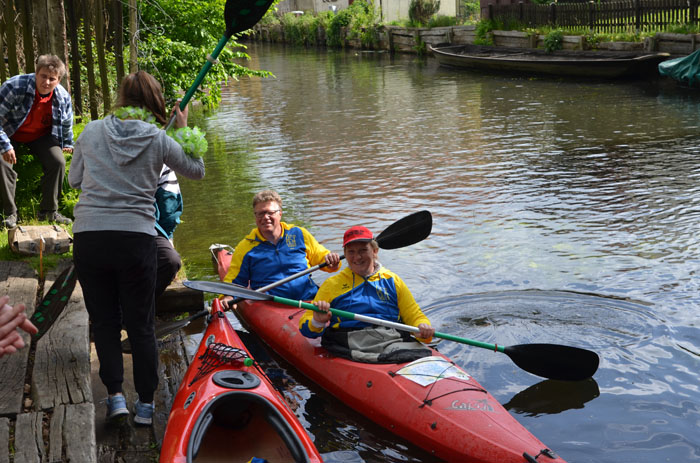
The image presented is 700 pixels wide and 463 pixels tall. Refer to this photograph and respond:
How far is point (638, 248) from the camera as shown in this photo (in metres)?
7.87

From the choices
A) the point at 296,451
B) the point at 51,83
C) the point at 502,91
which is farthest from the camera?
the point at 502,91

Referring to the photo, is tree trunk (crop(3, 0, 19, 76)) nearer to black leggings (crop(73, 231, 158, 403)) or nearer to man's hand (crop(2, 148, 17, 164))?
man's hand (crop(2, 148, 17, 164))

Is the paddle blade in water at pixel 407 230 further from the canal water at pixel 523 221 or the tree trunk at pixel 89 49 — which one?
the tree trunk at pixel 89 49

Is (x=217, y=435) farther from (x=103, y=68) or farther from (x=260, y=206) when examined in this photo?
(x=103, y=68)

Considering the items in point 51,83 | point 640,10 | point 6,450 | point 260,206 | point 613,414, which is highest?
point 640,10

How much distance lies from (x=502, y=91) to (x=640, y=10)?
524 cm

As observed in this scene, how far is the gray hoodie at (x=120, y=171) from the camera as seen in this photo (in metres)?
3.85

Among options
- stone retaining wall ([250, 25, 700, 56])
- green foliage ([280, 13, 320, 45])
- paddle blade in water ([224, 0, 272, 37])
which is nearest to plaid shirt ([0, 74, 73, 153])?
paddle blade in water ([224, 0, 272, 37])

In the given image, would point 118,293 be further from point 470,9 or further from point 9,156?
point 470,9

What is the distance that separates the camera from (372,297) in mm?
5207

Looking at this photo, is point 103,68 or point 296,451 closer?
point 296,451

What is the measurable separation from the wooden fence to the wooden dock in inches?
746

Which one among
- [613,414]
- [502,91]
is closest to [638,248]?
[613,414]

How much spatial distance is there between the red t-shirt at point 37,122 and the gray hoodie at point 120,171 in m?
3.20
